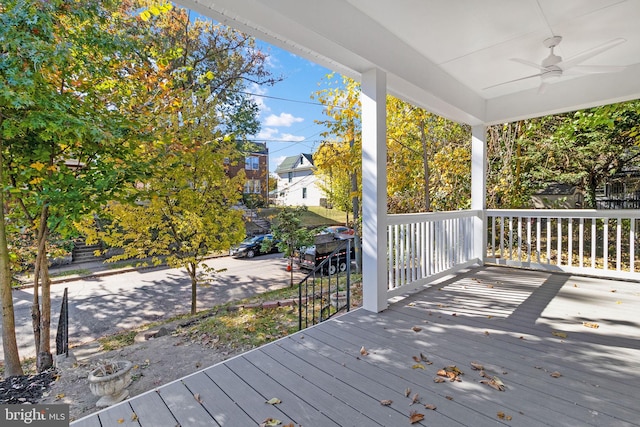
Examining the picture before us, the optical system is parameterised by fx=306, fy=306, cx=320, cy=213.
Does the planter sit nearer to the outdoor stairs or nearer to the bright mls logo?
the bright mls logo

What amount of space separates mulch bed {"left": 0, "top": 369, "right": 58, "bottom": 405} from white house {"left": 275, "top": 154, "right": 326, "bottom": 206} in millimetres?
21855

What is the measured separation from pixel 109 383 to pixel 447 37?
14.7ft

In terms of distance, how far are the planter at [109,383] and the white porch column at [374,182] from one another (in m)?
2.41

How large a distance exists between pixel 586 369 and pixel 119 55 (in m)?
5.81

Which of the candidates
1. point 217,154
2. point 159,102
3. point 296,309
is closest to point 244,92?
point 217,154

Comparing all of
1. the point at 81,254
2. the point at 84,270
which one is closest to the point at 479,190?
the point at 84,270

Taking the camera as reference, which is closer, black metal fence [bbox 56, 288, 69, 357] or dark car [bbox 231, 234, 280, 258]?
black metal fence [bbox 56, 288, 69, 357]

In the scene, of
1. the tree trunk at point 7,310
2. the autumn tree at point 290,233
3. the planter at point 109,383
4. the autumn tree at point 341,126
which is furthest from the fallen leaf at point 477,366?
the autumn tree at point 290,233

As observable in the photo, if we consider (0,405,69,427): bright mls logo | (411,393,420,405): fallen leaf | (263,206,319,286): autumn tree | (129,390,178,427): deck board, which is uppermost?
(263,206,319,286): autumn tree

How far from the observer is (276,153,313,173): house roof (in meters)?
26.3

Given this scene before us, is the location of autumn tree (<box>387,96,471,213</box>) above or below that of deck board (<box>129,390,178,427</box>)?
above

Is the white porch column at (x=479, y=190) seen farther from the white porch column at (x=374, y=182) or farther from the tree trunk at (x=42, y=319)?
the tree trunk at (x=42, y=319)

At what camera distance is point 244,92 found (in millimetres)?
9820

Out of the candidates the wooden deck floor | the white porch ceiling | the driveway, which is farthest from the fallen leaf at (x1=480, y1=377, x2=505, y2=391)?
the driveway
